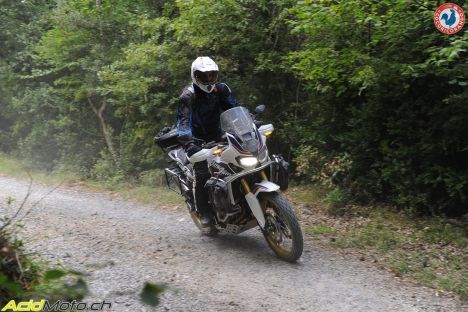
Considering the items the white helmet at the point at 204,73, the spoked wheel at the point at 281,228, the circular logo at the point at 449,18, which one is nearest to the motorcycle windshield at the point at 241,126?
the white helmet at the point at 204,73

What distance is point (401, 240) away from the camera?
661cm

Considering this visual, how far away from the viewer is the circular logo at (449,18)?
220 inches

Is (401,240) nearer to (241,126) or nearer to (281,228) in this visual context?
(281,228)

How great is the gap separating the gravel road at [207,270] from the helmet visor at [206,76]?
2.12 meters

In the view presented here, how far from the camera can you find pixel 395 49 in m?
6.78

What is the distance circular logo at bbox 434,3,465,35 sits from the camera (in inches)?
220

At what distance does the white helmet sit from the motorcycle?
460 mm

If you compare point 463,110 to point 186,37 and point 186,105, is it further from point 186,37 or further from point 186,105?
point 186,37

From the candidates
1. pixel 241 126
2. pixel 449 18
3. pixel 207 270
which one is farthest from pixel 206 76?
pixel 449 18

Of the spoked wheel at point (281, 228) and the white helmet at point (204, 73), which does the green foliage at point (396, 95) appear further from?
the spoked wheel at point (281, 228)

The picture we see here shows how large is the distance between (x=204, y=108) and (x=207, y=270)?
213cm

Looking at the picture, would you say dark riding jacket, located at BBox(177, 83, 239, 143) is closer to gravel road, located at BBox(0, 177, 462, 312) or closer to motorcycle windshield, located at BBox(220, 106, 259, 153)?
motorcycle windshield, located at BBox(220, 106, 259, 153)

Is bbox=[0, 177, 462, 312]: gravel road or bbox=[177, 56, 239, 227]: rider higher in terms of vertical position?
bbox=[177, 56, 239, 227]: rider

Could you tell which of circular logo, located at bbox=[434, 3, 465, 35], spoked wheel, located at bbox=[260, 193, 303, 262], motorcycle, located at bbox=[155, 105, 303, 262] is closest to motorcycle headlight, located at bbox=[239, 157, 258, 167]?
motorcycle, located at bbox=[155, 105, 303, 262]
